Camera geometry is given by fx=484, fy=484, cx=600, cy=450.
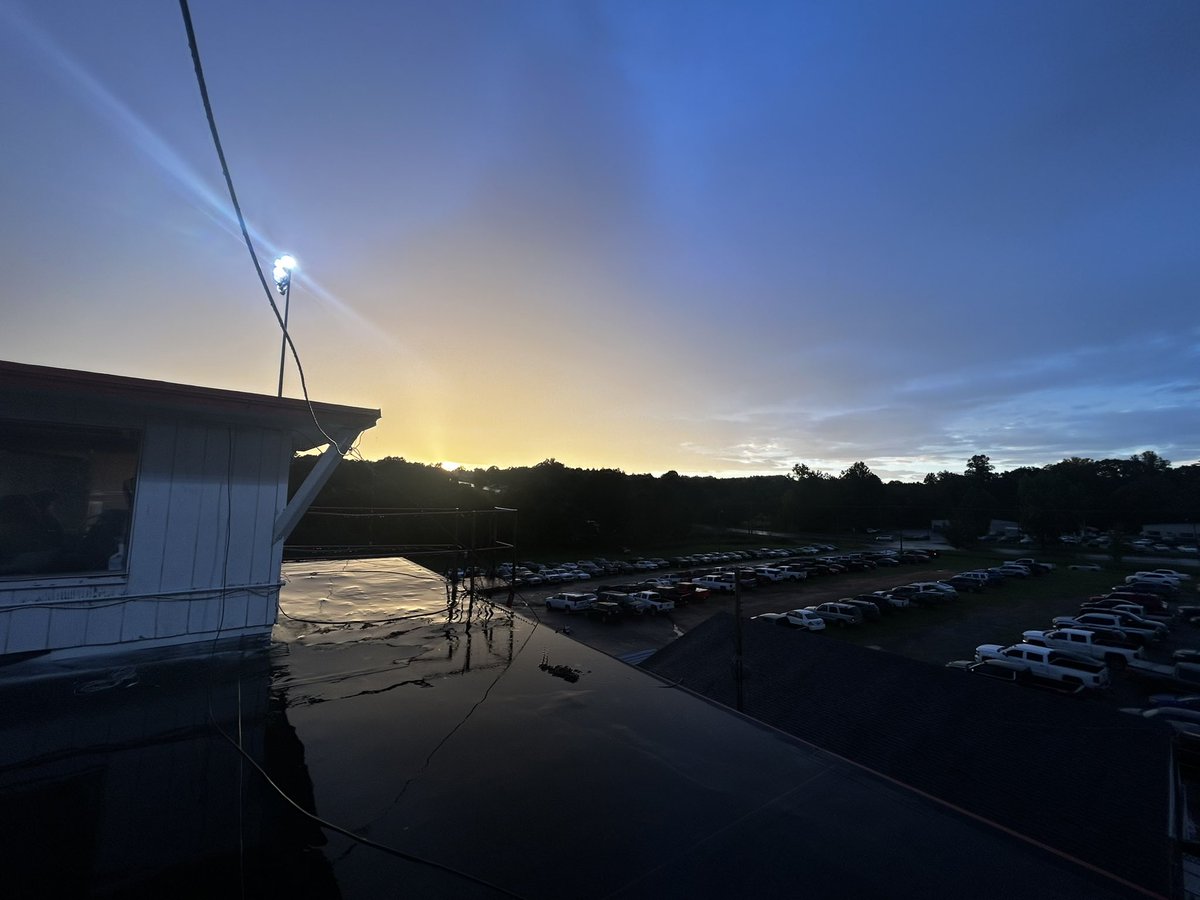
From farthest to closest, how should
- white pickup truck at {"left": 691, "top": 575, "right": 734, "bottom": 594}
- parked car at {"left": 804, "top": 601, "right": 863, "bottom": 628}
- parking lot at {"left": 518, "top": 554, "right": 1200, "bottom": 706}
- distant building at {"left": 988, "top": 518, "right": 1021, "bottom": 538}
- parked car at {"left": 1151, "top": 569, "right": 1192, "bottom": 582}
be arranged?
1. distant building at {"left": 988, "top": 518, "right": 1021, "bottom": 538}
2. parked car at {"left": 1151, "top": 569, "right": 1192, "bottom": 582}
3. white pickup truck at {"left": 691, "top": 575, "right": 734, "bottom": 594}
4. parked car at {"left": 804, "top": 601, "right": 863, "bottom": 628}
5. parking lot at {"left": 518, "top": 554, "right": 1200, "bottom": 706}

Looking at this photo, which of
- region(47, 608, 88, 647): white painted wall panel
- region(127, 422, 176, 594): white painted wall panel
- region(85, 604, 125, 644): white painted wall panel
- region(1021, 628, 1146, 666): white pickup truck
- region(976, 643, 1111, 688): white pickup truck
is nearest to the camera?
region(47, 608, 88, 647): white painted wall panel

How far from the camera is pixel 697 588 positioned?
31.5 meters

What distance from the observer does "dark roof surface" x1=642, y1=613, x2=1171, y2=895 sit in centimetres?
771

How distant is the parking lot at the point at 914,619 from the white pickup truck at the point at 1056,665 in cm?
67

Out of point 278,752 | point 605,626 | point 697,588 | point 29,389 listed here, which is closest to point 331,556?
point 29,389

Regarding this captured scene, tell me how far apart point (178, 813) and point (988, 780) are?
39.1ft

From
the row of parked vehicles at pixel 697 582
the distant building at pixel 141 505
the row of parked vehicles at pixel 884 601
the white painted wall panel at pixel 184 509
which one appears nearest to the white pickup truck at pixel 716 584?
the row of parked vehicles at pixel 697 582

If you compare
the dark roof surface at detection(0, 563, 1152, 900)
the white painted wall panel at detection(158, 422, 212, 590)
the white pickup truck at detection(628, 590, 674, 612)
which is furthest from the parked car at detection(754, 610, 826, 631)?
the white painted wall panel at detection(158, 422, 212, 590)

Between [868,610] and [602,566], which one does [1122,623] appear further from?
[602,566]

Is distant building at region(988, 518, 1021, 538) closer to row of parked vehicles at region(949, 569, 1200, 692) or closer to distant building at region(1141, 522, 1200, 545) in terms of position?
distant building at region(1141, 522, 1200, 545)

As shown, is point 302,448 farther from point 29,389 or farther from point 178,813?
point 178,813

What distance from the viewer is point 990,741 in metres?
9.59

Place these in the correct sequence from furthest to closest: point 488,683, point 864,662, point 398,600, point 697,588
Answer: point 697,588 < point 864,662 < point 398,600 < point 488,683

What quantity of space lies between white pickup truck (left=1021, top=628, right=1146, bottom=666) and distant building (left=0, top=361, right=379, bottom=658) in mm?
26370
